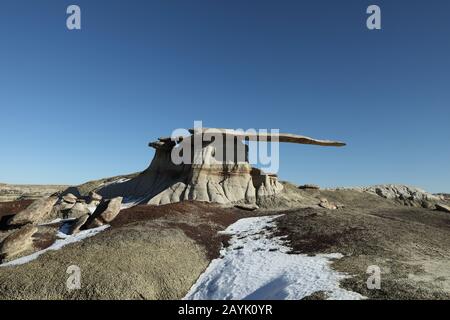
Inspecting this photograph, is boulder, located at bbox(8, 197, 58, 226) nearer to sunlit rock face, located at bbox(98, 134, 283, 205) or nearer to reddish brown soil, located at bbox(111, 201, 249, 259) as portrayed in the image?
reddish brown soil, located at bbox(111, 201, 249, 259)

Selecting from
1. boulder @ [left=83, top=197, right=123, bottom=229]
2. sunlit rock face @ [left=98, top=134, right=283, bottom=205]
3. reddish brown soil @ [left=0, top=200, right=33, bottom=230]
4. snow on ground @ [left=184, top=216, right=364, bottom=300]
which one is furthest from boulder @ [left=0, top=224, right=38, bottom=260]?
sunlit rock face @ [left=98, top=134, right=283, bottom=205]

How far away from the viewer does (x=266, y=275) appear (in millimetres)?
17594

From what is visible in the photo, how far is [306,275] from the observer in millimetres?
16016

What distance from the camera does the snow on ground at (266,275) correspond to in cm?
1454

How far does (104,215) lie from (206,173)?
19.7 metres

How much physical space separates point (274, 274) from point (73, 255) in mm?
10498

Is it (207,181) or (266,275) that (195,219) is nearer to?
(266,275)

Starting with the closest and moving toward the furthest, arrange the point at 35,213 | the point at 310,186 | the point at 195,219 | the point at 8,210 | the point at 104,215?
the point at 104,215, the point at 195,219, the point at 35,213, the point at 8,210, the point at 310,186

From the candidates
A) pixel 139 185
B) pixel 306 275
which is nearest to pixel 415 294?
pixel 306 275

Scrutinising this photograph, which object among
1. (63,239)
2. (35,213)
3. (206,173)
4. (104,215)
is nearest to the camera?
(63,239)

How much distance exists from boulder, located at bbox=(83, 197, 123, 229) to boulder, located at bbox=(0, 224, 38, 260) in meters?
4.95

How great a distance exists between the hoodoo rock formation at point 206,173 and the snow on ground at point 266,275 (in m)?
21.1

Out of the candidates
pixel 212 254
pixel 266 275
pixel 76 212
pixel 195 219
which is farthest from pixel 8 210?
pixel 266 275

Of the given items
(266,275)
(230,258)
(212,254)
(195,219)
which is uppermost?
(266,275)
